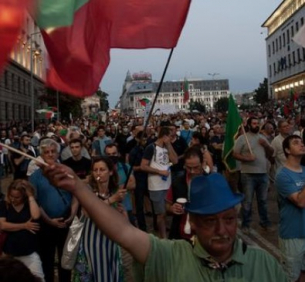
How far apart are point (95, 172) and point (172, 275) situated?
2.55 m

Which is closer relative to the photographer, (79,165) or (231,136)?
(79,165)

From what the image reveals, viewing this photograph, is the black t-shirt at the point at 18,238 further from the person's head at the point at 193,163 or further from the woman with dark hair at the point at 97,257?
the person's head at the point at 193,163

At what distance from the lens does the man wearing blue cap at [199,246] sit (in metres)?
2.46

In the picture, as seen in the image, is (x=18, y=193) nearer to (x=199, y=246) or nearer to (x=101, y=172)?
(x=101, y=172)

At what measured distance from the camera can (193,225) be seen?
2631mm

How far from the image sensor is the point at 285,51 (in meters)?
70.0

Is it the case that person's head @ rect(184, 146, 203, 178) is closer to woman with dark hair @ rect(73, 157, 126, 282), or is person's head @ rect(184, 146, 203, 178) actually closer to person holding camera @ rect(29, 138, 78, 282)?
woman with dark hair @ rect(73, 157, 126, 282)

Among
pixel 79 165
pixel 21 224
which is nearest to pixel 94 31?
pixel 21 224

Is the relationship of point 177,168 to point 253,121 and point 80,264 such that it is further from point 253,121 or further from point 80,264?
point 80,264

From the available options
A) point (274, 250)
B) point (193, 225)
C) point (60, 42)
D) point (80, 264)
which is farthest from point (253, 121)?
point (193, 225)

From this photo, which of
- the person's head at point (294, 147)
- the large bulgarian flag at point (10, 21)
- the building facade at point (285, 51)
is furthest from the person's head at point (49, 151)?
the building facade at point (285, 51)

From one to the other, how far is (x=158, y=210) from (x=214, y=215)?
17.4ft

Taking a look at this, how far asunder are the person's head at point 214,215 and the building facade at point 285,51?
180 ft

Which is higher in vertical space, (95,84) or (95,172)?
(95,84)
